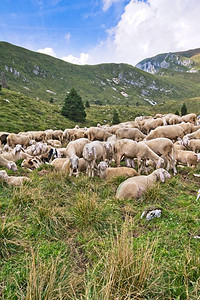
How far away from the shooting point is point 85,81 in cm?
15075

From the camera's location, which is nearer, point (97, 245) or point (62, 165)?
point (97, 245)

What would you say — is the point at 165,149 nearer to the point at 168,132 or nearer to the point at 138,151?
the point at 138,151

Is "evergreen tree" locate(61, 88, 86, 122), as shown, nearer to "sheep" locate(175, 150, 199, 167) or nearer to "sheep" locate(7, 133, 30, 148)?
"sheep" locate(7, 133, 30, 148)

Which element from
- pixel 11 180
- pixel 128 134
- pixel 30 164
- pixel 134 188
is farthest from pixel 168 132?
pixel 11 180

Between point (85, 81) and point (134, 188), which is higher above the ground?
point (85, 81)

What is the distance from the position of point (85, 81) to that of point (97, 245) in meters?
157

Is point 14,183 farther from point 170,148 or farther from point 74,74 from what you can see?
point 74,74

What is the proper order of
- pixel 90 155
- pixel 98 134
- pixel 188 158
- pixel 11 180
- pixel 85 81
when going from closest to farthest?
pixel 11 180 → pixel 90 155 → pixel 188 158 → pixel 98 134 → pixel 85 81

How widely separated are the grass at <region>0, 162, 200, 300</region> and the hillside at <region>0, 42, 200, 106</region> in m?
94.3

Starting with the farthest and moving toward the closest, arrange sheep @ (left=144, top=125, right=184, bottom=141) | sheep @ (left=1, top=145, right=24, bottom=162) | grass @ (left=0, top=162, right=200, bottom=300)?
sheep @ (left=144, top=125, right=184, bottom=141) < sheep @ (left=1, top=145, right=24, bottom=162) < grass @ (left=0, top=162, right=200, bottom=300)

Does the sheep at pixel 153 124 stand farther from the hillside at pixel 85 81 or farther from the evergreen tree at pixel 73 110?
the hillside at pixel 85 81

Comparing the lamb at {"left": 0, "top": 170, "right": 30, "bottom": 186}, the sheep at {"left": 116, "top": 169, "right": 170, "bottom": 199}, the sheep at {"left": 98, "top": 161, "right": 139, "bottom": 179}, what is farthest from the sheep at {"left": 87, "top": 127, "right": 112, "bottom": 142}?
the sheep at {"left": 116, "top": 169, "right": 170, "bottom": 199}

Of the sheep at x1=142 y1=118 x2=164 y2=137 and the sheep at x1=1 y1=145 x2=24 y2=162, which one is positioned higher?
the sheep at x1=142 y1=118 x2=164 y2=137

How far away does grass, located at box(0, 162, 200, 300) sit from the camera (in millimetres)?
2736
